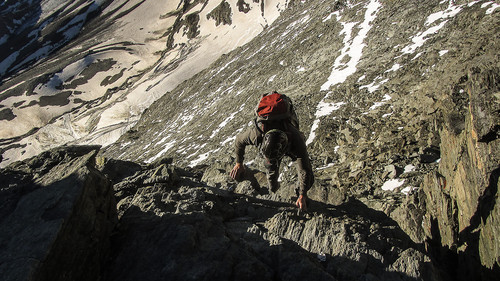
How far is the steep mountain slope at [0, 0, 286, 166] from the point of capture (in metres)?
49.5

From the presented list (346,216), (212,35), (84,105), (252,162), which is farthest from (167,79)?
(346,216)

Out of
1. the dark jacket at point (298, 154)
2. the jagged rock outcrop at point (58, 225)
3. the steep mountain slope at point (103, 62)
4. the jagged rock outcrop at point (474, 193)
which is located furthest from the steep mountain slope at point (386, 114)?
the steep mountain slope at point (103, 62)

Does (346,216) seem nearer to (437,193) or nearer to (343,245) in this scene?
(343,245)

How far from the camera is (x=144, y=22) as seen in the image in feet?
235

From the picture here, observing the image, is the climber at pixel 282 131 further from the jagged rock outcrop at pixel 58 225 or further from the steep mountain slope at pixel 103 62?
the steep mountain slope at pixel 103 62

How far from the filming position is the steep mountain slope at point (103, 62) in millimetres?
49531

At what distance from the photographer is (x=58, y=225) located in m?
3.56

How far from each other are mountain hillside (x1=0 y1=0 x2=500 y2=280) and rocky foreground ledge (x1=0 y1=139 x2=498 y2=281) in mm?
20

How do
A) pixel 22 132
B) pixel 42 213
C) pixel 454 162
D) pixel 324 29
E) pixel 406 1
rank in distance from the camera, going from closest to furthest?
Answer: pixel 42 213
pixel 454 162
pixel 406 1
pixel 324 29
pixel 22 132

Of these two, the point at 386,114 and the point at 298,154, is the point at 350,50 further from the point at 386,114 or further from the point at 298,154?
the point at 298,154

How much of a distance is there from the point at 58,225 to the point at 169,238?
3.94ft

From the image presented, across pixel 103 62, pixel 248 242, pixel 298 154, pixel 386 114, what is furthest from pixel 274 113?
pixel 103 62

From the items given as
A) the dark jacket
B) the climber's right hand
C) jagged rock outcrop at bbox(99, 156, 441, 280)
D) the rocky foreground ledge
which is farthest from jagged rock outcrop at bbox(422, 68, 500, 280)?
the climber's right hand

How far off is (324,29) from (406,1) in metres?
6.72
